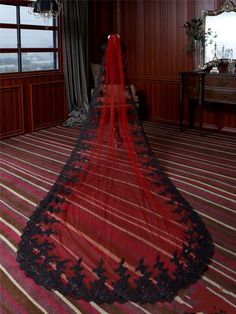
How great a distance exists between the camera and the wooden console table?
4.97m

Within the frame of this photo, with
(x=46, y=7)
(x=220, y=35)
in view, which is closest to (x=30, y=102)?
(x=46, y=7)

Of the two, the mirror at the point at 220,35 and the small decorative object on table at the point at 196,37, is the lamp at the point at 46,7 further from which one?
the mirror at the point at 220,35

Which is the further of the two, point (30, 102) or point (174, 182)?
point (30, 102)

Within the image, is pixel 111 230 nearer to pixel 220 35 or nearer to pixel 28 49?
pixel 28 49

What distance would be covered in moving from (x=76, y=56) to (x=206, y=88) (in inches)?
80.2

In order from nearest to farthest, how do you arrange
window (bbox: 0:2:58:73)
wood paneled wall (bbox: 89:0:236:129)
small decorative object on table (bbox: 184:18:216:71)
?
window (bbox: 0:2:58:73) < small decorative object on table (bbox: 184:18:216:71) < wood paneled wall (bbox: 89:0:236:129)

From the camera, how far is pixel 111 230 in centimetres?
267

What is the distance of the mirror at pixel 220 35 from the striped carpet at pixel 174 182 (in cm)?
103

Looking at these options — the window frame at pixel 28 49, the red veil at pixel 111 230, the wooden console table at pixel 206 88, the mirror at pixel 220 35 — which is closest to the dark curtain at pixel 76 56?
the window frame at pixel 28 49

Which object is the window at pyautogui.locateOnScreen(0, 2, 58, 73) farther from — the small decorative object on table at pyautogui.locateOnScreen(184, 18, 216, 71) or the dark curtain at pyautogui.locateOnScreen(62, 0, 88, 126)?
the small decorative object on table at pyautogui.locateOnScreen(184, 18, 216, 71)

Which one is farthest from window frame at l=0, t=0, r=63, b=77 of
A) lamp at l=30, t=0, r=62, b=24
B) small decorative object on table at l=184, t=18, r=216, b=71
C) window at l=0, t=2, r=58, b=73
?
small decorative object on table at l=184, t=18, r=216, b=71

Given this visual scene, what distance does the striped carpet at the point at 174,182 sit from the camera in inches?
78.0

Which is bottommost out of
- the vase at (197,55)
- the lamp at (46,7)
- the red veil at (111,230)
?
the red veil at (111,230)

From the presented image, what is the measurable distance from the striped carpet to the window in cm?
95
